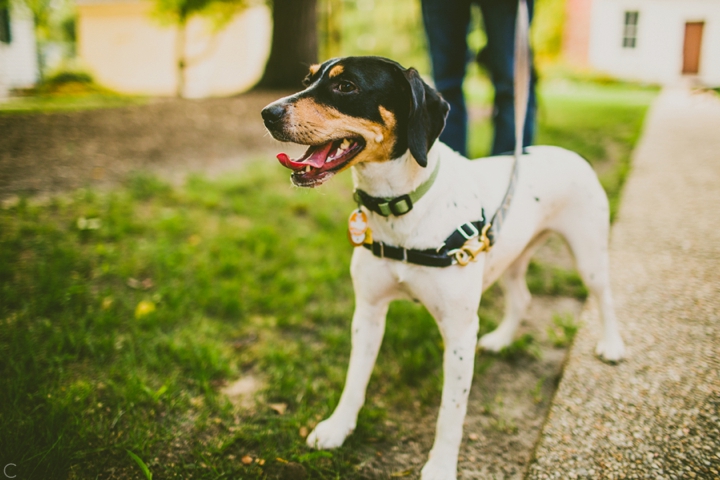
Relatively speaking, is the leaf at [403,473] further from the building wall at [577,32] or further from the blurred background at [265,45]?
the building wall at [577,32]

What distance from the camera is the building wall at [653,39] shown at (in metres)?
21.3

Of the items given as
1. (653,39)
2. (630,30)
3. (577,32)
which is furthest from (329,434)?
(630,30)

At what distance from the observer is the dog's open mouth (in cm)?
184

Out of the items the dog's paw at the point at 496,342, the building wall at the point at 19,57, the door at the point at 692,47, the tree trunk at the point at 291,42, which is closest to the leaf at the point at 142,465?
the dog's paw at the point at 496,342

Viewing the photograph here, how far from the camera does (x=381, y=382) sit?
265cm

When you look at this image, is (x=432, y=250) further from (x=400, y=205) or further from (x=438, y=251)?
(x=400, y=205)

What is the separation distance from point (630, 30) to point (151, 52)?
21452 millimetres

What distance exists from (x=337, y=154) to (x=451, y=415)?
1117 millimetres

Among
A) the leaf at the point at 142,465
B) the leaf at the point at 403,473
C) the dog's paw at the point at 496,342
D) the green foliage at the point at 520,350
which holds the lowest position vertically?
the leaf at the point at 403,473

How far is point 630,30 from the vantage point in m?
22.3

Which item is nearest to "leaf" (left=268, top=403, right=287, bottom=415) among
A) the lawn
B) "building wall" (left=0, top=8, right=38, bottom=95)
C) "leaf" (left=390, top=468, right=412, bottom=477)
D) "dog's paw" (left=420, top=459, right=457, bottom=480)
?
the lawn

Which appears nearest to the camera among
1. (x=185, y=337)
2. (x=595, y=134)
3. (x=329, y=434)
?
(x=329, y=434)

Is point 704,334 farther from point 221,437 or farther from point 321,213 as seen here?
point 321,213

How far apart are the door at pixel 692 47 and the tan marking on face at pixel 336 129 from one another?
25.6 meters
